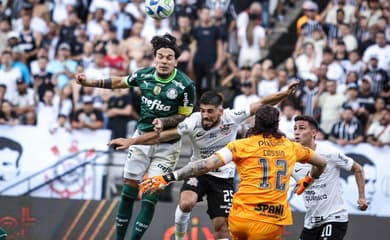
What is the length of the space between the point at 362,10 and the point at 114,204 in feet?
30.5

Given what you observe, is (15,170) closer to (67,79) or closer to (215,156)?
(67,79)

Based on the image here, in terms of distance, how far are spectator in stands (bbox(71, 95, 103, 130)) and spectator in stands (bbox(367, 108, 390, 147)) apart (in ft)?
17.3

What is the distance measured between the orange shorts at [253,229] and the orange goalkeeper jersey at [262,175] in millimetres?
52

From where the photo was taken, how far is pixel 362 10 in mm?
24266

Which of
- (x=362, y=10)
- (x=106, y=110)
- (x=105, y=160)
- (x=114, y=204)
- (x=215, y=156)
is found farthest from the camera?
(x=362, y=10)

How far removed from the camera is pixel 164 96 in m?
14.5

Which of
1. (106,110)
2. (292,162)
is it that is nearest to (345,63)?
(106,110)

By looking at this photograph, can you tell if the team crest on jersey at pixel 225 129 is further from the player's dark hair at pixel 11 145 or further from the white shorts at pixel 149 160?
the player's dark hair at pixel 11 145

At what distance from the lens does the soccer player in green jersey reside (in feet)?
47.5

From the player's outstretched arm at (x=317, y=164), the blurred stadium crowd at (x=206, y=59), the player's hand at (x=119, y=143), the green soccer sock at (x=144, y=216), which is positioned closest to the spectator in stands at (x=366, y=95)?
the blurred stadium crowd at (x=206, y=59)

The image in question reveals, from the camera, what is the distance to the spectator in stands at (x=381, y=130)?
2004 centimetres

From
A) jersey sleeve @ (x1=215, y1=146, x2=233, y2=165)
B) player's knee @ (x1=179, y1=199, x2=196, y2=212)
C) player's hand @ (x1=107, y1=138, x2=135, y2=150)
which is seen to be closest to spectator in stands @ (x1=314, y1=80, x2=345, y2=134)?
player's knee @ (x1=179, y1=199, x2=196, y2=212)

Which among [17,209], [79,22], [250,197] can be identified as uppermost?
[79,22]

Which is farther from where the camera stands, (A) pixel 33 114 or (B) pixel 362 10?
(B) pixel 362 10
